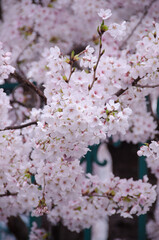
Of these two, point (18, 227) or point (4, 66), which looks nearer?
point (4, 66)

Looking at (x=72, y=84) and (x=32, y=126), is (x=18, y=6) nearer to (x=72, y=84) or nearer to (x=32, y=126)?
(x=32, y=126)

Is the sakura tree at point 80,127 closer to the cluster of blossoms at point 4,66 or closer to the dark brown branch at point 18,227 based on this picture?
the cluster of blossoms at point 4,66

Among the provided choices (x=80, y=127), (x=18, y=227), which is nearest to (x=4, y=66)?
(x=80, y=127)

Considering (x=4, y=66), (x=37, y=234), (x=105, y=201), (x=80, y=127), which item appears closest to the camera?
(x=80, y=127)

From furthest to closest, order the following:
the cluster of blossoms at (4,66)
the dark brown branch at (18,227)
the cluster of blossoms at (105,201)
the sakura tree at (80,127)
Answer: the dark brown branch at (18,227) → the cluster of blossoms at (105,201) → the cluster of blossoms at (4,66) → the sakura tree at (80,127)

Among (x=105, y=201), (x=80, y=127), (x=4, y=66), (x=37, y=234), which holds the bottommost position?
(x=37, y=234)

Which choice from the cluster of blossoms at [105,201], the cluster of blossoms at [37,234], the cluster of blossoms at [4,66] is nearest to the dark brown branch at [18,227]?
the cluster of blossoms at [37,234]

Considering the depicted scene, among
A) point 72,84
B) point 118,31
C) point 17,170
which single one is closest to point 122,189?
point 17,170

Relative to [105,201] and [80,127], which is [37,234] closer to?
[105,201]

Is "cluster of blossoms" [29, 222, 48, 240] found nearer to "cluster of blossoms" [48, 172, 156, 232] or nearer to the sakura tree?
the sakura tree

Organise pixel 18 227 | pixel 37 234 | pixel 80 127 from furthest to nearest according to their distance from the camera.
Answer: pixel 18 227
pixel 37 234
pixel 80 127

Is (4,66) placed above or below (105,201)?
above

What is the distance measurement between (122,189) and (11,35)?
2933 millimetres

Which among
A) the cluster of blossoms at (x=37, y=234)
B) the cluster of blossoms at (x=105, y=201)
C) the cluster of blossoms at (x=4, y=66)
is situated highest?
the cluster of blossoms at (x=4, y=66)
